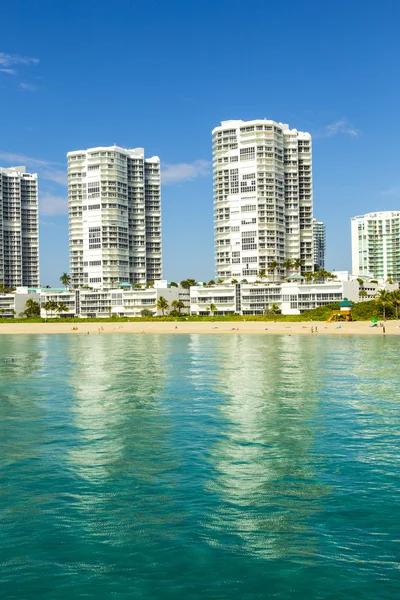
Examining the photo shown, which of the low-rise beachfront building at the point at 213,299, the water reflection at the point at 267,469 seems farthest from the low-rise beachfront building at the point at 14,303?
the water reflection at the point at 267,469

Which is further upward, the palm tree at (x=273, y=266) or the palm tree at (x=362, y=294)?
the palm tree at (x=273, y=266)

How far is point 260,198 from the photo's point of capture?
606 ft

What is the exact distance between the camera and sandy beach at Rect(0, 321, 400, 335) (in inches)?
4759

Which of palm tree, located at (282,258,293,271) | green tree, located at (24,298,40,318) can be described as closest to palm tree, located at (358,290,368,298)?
palm tree, located at (282,258,293,271)

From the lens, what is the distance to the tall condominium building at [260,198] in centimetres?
18438

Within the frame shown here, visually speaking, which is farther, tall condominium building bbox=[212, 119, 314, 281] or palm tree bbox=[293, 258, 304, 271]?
tall condominium building bbox=[212, 119, 314, 281]

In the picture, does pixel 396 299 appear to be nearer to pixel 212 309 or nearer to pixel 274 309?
pixel 274 309

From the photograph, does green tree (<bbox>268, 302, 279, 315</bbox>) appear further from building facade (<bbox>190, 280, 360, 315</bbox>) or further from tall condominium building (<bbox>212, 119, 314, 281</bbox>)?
tall condominium building (<bbox>212, 119, 314, 281</bbox>)

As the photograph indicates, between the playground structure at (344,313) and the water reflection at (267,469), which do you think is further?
the playground structure at (344,313)

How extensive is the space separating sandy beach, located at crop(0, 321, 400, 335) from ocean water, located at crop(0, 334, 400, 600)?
3065 inches

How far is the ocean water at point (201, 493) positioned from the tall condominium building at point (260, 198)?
14276 centimetres

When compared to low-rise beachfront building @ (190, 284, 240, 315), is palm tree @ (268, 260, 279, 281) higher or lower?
higher

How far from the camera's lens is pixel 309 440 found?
28125mm

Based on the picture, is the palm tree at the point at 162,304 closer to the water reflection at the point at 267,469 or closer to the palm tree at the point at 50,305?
the palm tree at the point at 50,305
